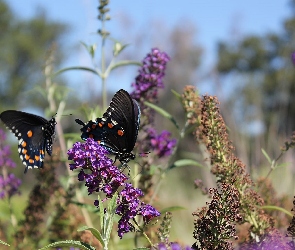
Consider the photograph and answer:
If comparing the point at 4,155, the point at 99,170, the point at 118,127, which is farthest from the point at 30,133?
the point at 99,170

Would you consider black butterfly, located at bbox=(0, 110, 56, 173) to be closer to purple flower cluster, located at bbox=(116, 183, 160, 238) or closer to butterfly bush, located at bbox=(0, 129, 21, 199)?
Result: butterfly bush, located at bbox=(0, 129, 21, 199)

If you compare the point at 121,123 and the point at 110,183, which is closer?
the point at 110,183

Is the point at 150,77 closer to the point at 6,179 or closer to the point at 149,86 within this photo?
the point at 149,86

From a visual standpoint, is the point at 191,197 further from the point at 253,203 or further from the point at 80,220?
the point at 253,203

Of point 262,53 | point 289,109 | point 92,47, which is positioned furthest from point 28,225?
point 262,53

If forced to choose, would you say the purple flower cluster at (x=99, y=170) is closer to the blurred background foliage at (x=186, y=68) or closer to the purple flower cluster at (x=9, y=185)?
the purple flower cluster at (x=9, y=185)

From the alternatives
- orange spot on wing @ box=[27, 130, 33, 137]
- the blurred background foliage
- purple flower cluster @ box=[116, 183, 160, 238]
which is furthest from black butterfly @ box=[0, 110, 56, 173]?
the blurred background foliage
